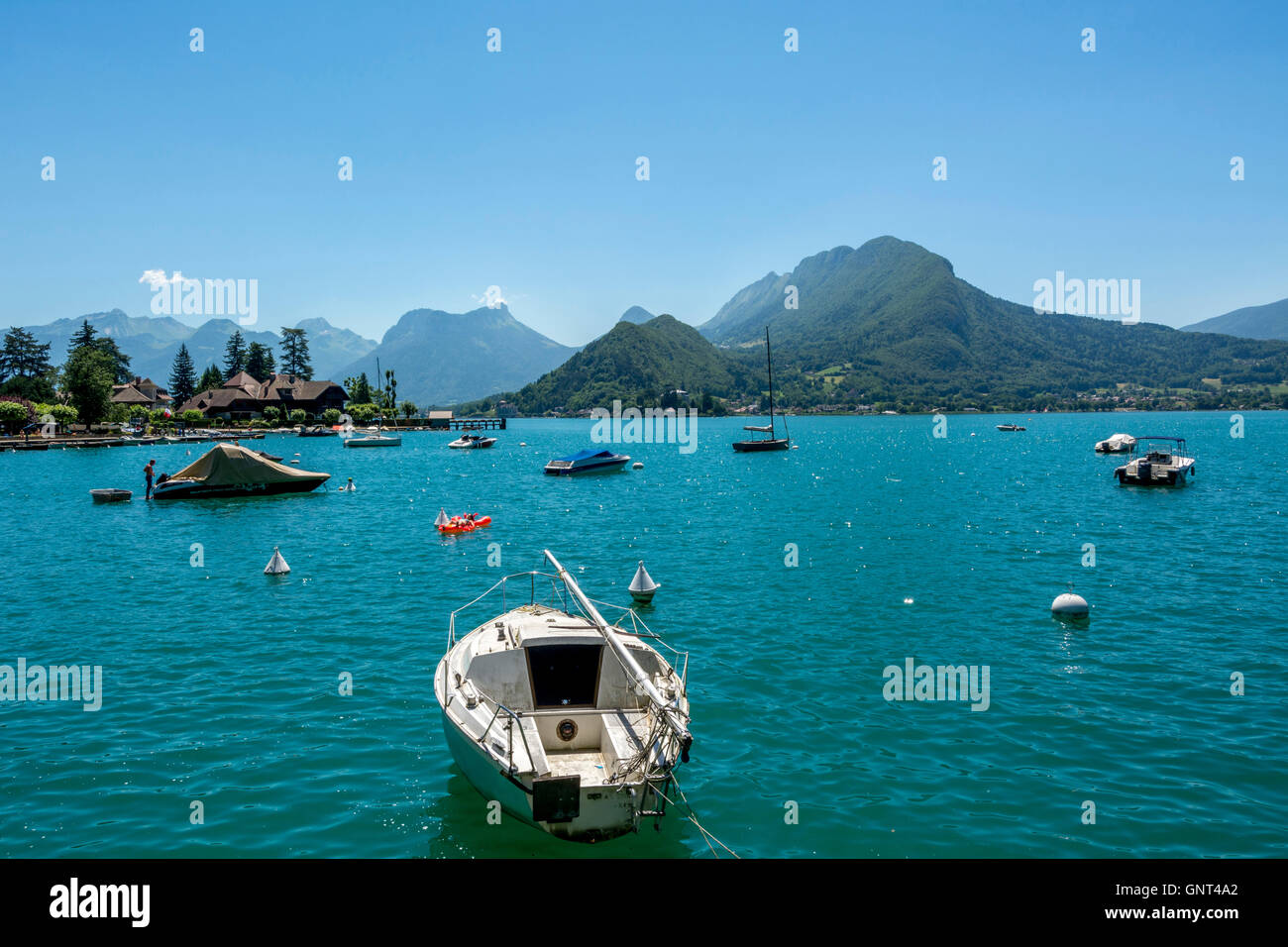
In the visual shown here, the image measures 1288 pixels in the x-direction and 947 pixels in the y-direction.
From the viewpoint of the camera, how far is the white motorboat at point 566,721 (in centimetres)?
1081

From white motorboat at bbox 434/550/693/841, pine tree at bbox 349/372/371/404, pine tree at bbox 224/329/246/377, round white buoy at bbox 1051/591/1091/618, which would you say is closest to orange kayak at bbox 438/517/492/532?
white motorboat at bbox 434/550/693/841

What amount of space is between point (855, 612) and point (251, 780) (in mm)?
19219

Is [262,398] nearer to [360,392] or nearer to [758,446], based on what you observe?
[360,392]

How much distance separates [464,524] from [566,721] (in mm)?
32128

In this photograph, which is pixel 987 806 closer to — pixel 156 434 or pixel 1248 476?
pixel 1248 476

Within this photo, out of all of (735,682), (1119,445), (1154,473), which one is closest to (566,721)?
(735,682)

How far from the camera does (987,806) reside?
13094mm

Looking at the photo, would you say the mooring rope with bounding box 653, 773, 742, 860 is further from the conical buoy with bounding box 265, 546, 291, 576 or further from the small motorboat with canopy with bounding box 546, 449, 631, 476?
the small motorboat with canopy with bounding box 546, 449, 631, 476

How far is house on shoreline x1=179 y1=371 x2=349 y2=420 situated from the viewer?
156 metres

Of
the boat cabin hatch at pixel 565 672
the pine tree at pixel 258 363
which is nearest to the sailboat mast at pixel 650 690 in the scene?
the boat cabin hatch at pixel 565 672

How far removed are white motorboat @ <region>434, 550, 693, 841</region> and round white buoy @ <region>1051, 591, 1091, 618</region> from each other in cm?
1653
